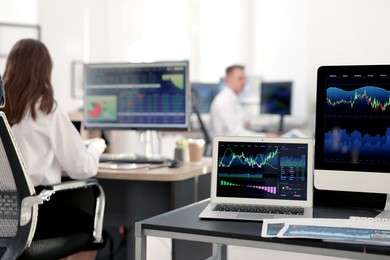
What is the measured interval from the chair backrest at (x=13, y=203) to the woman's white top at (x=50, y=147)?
46cm

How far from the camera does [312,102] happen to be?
6.87 meters

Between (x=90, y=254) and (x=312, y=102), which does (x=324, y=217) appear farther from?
(x=312, y=102)

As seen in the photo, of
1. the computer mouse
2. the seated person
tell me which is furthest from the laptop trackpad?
the seated person

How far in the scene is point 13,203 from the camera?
2.10m

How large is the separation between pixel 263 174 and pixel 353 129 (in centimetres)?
33

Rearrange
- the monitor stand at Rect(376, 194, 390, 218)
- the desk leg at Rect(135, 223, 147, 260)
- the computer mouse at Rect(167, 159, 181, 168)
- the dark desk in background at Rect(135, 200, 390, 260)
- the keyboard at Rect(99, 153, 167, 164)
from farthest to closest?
the keyboard at Rect(99, 153, 167, 164) → the computer mouse at Rect(167, 159, 181, 168) → the monitor stand at Rect(376, 194, 390, 218) → the desk leg at Rect(135, 223, 147, 260) → the dark desk in background at Rect(135, 200, 390, 260)

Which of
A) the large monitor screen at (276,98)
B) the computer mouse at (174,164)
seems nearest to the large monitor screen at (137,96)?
the computer mouse at (174,164)

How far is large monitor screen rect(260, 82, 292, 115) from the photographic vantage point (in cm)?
661

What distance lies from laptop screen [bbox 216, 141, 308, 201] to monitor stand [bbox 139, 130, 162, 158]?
1434 mm

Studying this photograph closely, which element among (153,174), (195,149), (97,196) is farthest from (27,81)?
(195,149)

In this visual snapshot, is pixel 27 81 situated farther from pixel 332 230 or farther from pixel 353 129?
pixel 332 230

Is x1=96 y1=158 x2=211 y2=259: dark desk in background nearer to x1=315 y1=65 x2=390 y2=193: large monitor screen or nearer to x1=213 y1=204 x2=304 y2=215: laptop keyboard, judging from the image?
x1=213 y1=204 x2=304 y2=215: laptop keyboard

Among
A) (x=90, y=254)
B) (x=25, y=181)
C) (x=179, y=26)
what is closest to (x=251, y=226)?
(x=25, y=181)

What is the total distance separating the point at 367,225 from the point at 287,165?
39 cm
